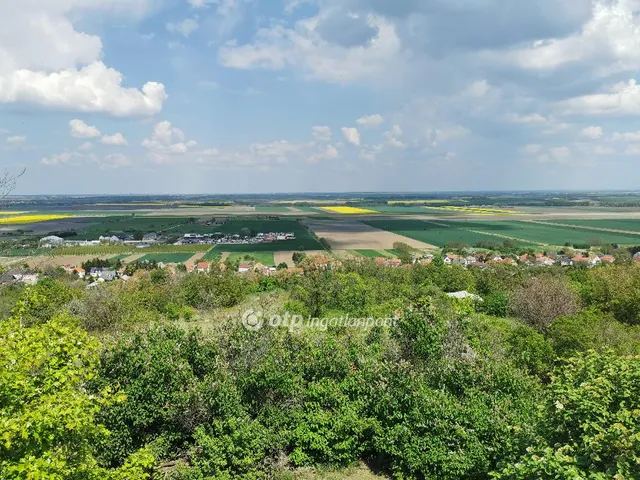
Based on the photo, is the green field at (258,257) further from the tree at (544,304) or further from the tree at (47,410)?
the tree at (47,410)

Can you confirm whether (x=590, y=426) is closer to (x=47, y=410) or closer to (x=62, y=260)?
(x=47, y=410)

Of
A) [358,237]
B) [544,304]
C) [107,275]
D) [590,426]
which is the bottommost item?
[107,275]

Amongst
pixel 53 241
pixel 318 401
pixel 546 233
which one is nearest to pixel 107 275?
pixel 53 241

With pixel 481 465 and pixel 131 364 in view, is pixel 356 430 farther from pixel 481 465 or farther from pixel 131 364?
pixel 131 364

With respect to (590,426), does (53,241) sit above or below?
below

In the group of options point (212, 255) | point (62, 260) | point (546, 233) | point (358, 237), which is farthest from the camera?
point (546, 233)

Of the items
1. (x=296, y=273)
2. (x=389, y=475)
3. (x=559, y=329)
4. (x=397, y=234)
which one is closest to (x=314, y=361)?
(x=389, y=475)
